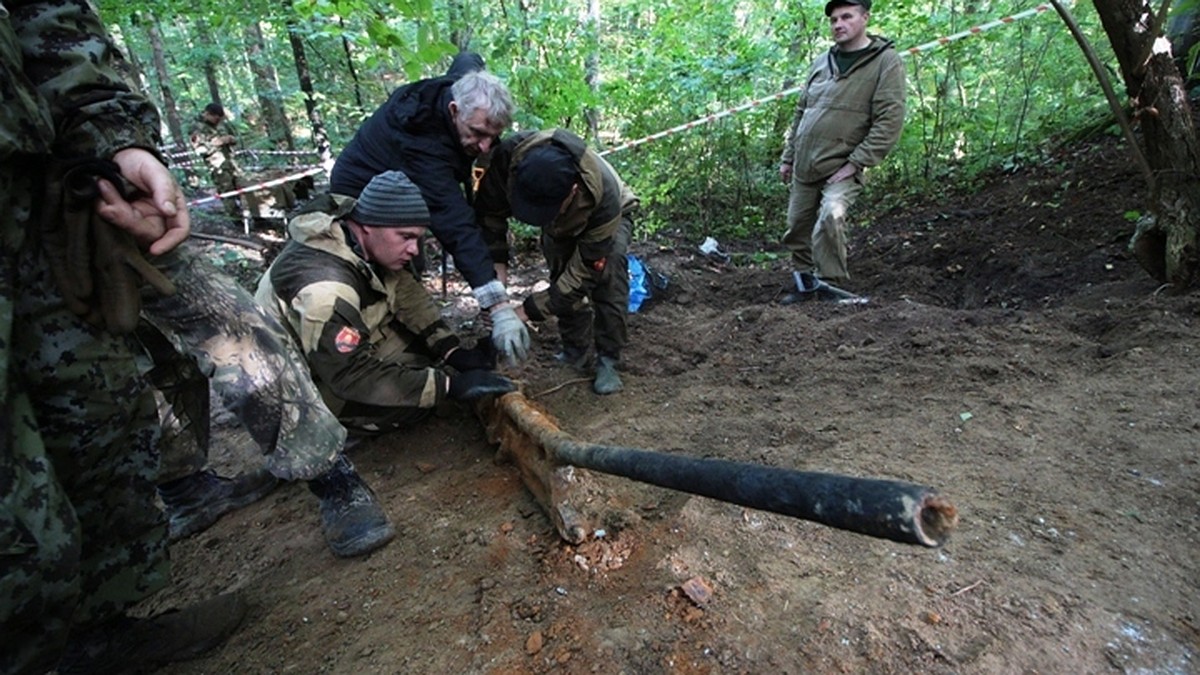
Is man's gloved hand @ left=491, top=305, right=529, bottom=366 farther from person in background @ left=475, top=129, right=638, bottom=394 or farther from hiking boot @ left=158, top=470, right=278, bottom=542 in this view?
hiking boot @ left=158, top=470, right=278, bottom=542

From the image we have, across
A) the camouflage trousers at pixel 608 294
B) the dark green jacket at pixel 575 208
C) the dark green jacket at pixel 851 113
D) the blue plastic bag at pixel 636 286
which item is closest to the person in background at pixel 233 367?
the dark green jacket at pixel 575 208

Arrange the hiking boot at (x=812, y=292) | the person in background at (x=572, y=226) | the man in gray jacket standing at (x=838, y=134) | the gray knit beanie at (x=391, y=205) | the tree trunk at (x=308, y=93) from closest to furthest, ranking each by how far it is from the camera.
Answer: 1. the gray knit beanie at (x=391, y=205)
2. the person in background at (x=572, y=226)
3. the man in gray jacket standing at (x=838, y=134)
4. the hiking boot at (x=812, y=292)
5. the tree trunk at (x=308, y=93)

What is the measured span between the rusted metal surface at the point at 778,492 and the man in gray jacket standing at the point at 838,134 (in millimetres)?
3055

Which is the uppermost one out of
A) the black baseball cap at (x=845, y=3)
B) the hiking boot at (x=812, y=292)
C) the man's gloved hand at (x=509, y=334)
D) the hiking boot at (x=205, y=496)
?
the black baseball cap at (x=845, y=3)

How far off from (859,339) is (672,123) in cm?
443

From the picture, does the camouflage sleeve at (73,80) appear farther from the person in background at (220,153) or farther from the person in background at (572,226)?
the person in background at (220,153)

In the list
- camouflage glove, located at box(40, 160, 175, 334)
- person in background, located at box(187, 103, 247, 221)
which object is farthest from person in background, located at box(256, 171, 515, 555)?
person in background, located at box(187, 103, 247, 221)

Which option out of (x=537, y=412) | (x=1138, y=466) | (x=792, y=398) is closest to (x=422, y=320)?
(x=537, y=412)

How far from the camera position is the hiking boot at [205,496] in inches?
109

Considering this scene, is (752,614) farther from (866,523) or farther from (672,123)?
(672,123)

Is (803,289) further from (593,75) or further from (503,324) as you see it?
(593,75)

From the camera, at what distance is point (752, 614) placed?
166 cm

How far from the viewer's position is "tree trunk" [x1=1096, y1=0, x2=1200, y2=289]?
320 cm

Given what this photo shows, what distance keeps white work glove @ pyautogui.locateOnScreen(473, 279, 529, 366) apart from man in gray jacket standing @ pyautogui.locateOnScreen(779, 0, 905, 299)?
242cm
